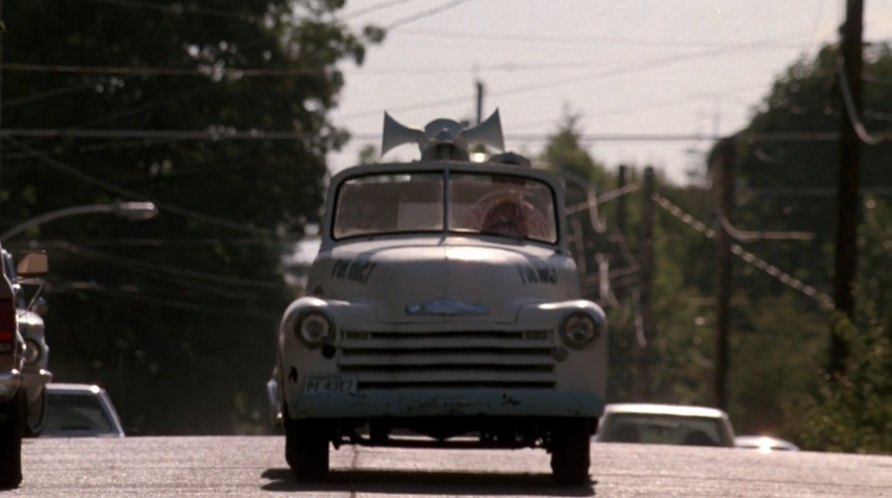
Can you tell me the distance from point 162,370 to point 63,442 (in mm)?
42717

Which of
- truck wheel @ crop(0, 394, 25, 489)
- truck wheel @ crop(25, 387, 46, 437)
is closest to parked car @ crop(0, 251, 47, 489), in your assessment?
truck wheel @ crop(0, 394, 25, 489)

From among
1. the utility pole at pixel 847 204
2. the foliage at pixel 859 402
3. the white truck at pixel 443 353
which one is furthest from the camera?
the utility pole at pixel 847 204

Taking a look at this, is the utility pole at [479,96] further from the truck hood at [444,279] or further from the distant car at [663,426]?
the truck hood at [444,279]

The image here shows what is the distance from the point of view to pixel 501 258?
59.4 ft

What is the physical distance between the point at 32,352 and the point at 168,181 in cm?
4374

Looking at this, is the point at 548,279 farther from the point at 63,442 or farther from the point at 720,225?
the point at 720,225

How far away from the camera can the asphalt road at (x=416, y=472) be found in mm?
17141

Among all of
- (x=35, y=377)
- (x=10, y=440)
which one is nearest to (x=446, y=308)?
(x=10, y=440)

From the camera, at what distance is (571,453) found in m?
17.8

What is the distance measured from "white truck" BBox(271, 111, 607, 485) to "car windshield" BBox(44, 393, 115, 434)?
1061 cm

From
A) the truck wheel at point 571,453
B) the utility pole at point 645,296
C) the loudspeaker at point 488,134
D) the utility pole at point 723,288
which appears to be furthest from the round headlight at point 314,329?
the utility pole at point 645,296

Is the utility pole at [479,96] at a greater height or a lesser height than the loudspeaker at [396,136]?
greater

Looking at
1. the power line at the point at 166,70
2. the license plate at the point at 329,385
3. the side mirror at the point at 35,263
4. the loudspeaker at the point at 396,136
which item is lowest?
the license plate at the point at 329,385

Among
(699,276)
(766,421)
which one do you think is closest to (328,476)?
(766,421)
